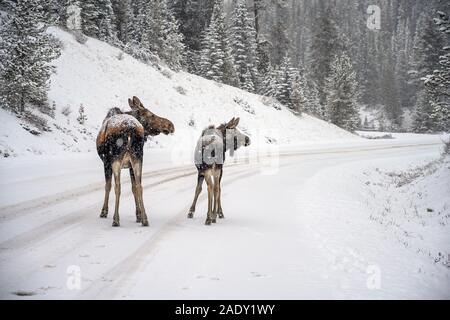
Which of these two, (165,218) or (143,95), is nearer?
(165,218)

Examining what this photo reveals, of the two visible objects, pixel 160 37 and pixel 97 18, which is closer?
pixel 97 18

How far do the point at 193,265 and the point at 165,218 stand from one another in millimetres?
2717

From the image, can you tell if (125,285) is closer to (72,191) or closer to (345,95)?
(72,191)

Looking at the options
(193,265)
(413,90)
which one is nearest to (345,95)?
(193,265)

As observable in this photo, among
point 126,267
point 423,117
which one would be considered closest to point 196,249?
point 126,267

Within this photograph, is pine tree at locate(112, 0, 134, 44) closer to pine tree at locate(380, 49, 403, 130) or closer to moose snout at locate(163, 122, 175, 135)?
moose snout at locate(163, 122, 175, 135)

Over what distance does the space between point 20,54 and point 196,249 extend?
1482 centimetres

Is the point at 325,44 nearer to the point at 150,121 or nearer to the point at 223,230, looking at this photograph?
the point at 150,121

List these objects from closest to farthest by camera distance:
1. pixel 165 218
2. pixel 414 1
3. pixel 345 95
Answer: pixel 165 218
pixel 345 95
pixel 414 1

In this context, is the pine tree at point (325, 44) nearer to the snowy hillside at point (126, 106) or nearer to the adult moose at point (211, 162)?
the snowy hillside at point (126, 106)

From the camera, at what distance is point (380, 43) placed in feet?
369

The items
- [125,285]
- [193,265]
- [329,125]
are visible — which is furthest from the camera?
[329,125]

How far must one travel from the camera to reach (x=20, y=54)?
16.3 meters
